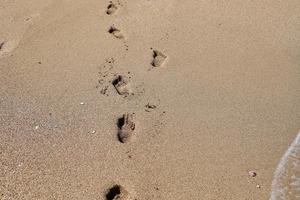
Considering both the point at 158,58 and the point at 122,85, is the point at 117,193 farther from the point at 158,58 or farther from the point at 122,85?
the point at 158,58

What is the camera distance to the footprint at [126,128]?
17.9 feet

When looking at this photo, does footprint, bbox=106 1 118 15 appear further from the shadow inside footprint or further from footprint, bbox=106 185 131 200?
footprint, bbox=106 185 131 200

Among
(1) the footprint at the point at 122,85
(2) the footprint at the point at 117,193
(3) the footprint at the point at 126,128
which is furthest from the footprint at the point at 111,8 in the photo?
(2) the footprint at the point at 117,193

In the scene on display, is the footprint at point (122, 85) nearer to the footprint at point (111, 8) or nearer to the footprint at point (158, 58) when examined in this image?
the footprint at point (158, 58)

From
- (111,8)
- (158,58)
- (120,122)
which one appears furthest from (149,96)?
(111,8)

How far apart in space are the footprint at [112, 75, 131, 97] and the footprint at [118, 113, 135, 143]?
362 millimetres

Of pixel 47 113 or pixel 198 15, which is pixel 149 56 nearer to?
pixel 198 15

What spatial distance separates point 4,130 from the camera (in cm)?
554

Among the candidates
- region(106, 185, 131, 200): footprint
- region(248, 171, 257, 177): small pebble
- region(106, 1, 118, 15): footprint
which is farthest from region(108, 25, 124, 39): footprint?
region(248, 171, 257, 177): small pebble

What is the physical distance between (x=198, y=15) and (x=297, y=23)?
4.57 ft

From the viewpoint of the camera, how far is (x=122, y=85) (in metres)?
6.02

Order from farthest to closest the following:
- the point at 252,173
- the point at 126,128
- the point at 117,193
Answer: the point at 126,128, the point at 252,173, the point at 117,193

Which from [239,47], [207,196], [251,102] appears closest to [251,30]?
[239,47]

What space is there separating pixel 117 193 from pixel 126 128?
889mm
